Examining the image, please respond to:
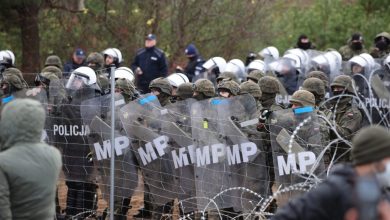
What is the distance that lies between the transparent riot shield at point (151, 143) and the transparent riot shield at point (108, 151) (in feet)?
0.26

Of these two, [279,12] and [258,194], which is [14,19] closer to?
[279,12]

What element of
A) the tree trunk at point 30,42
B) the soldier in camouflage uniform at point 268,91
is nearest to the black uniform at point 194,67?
the tree trunk at point 30,42

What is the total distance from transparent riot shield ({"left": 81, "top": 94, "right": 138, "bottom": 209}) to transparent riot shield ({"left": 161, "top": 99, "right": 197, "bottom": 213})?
0.45m

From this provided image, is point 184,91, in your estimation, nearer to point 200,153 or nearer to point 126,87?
point 126,87

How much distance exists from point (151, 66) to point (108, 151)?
765cm

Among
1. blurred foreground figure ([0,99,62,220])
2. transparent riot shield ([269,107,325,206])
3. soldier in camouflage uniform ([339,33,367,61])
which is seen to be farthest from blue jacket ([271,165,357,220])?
soldier in camouflage uniform ([339,33,367,61])

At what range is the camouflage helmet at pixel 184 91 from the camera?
1124cm

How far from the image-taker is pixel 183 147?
9.08 meters

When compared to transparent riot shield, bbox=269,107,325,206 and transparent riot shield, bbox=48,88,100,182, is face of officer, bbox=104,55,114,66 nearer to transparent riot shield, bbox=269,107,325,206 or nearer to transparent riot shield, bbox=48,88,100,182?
transparent riot shield, bbox=48,88,100,182

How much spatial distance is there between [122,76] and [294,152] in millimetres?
3765

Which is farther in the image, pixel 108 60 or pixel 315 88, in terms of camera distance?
pixel 108 60

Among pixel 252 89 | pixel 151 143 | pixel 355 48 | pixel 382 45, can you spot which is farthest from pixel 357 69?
pixel 151 143

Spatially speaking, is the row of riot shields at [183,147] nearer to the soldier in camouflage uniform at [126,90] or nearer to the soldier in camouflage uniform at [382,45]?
the soldier in camouflage uniform at [126,90]

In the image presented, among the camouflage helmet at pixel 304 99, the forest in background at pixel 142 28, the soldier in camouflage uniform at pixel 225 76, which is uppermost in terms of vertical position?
the forest in background at pixel 142 28
